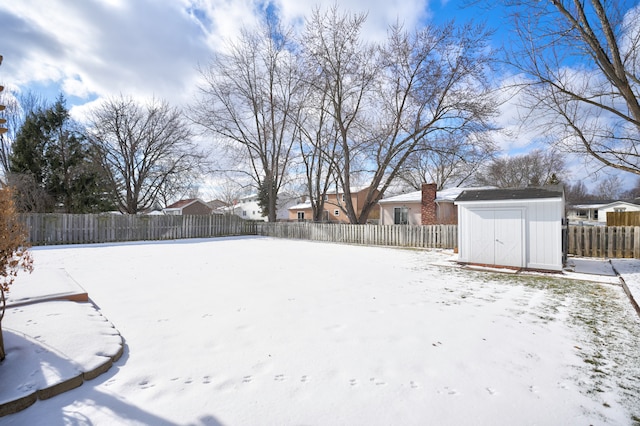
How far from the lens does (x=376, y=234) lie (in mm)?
15719

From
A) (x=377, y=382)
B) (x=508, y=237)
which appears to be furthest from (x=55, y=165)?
(x=508, y=237)

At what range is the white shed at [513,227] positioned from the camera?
26.0ft

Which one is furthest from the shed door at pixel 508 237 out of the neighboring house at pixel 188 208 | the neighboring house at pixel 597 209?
the neighboring house at pixel 188 208

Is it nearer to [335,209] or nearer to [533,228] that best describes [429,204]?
[533,228]

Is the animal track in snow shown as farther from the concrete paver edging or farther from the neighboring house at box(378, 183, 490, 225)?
the neighboring house at box(378, 183, 490, 225)

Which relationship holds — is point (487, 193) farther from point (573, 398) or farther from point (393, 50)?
point (393, 50)

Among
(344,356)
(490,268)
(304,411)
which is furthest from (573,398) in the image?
(490,268)

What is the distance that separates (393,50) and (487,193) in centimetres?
1191

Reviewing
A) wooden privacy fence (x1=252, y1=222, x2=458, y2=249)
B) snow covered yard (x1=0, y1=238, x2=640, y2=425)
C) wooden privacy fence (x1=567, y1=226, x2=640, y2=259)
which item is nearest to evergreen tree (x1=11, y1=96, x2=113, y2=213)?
wooden privacy fence (x1=252, y1=222, x2=458, y2=249)

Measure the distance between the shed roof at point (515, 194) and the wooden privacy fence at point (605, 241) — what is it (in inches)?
147

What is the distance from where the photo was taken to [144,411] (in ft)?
7.16

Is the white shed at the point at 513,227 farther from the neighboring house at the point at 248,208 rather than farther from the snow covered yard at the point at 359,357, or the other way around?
the neighboring house at the point at 248,208

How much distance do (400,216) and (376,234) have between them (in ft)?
26.7

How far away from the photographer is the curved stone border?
2.14m
